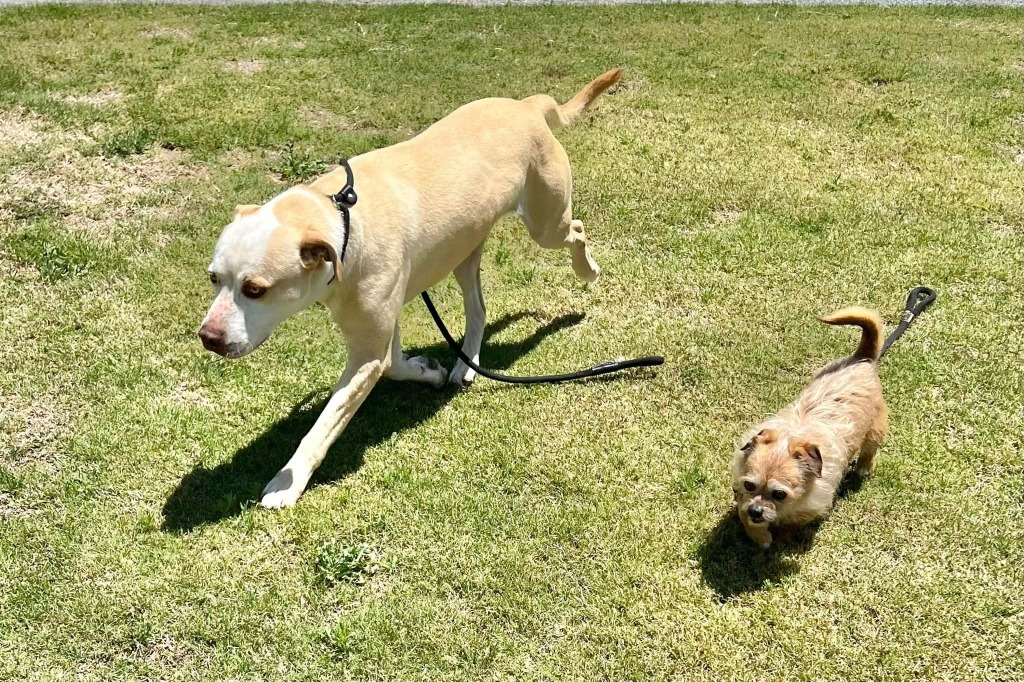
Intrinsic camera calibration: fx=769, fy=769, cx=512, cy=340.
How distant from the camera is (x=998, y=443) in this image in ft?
14.3

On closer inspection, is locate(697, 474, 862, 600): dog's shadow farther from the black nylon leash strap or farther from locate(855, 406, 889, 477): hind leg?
the black nylon leash strap

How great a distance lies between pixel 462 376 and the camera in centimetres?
493

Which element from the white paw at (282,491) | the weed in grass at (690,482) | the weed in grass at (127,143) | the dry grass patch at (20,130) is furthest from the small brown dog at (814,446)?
the dry grass patch at (20,130)

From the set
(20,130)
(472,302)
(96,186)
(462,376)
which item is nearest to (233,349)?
(462,376)

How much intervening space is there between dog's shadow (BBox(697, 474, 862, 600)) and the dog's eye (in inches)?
95.4

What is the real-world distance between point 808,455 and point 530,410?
1768 millimetres

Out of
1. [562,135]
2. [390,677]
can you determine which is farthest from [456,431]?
[562,135]

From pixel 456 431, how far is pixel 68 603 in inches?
82.0

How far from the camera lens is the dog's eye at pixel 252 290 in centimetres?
332

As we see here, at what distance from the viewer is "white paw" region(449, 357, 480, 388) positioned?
4922mm

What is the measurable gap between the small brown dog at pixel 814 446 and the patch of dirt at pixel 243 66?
7532mm

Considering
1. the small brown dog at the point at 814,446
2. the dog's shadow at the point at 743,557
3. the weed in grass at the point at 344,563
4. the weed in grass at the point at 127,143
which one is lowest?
the dog's shadow at the point at 743,557

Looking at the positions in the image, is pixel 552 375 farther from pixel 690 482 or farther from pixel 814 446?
pixel 814 446

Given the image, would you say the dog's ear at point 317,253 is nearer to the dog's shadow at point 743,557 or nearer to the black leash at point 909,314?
the dog's shadow at point 743,557
